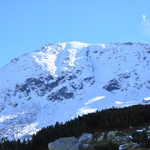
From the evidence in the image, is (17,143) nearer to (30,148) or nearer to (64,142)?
(30,148)

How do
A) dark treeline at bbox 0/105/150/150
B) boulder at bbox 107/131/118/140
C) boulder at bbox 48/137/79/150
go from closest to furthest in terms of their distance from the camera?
boulder at bbox 48/137/79/150 < boulder at bbox 107/131/118/140 < dark treeline at bbox 0/105/150/150

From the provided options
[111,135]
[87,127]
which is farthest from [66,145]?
[87,127]

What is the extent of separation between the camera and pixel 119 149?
993cm

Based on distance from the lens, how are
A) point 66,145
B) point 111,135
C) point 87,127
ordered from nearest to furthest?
point 66,145, point 111,135, point 87,127

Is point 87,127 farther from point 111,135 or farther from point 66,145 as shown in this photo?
point 66,145

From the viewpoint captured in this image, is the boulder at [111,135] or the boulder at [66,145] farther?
the boulder at [111,135]

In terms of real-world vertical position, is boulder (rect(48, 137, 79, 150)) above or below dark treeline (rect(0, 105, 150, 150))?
below

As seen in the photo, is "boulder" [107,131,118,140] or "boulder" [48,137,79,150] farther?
"boulder" [107,131,118,140]

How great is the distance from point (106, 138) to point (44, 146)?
244 cm

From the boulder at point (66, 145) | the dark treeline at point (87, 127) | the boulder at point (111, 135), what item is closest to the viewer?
the boulder at point (66, 145)

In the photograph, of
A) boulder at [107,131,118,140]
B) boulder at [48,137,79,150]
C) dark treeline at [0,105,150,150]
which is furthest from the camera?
dark treeline at [0,105,150,150]

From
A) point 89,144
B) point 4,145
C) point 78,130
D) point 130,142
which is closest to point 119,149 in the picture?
point 130,142

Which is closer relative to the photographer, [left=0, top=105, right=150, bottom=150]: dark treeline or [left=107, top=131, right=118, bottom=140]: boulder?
[left=107, top=131, right=118, bottom=140]: boulder

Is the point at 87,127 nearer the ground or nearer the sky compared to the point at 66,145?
nearer the sky
